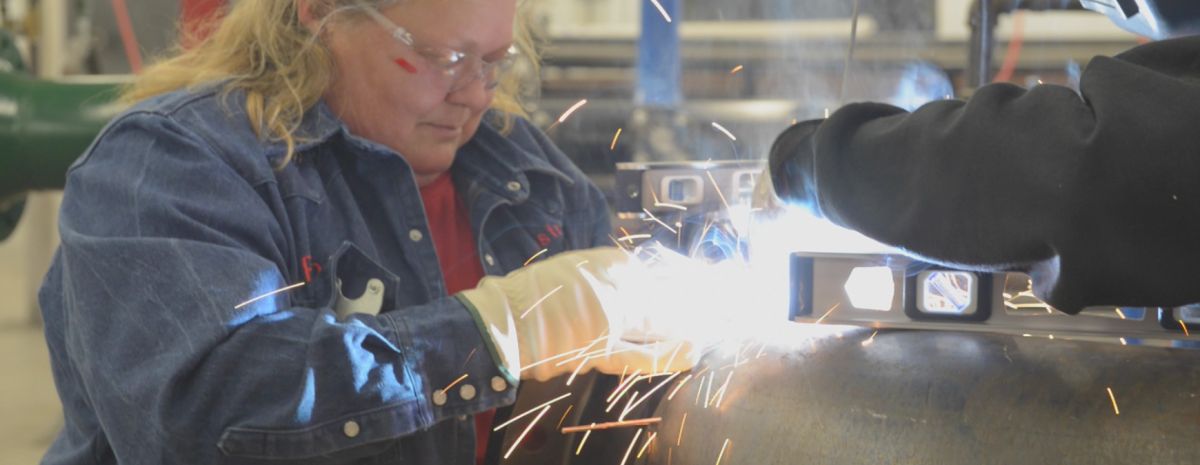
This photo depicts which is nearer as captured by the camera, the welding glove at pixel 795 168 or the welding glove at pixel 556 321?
the welding glove at pixel 795 168

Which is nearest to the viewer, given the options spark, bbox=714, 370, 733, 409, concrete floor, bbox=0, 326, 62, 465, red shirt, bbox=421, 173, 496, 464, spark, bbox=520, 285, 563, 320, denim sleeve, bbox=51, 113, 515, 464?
spark, bbox=714, 370, 733, 409

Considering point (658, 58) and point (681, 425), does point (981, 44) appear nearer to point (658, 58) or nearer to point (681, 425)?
point (681, 425)

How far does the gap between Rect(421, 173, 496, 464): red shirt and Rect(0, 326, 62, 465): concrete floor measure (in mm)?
1813

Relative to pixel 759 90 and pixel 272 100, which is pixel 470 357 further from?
pixel 759 90

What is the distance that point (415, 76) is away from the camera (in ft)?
5.10

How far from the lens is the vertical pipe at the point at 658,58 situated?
13.5 feet

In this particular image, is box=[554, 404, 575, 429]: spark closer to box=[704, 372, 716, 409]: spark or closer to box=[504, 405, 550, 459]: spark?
box=[504, 405, 550, 459]: spark

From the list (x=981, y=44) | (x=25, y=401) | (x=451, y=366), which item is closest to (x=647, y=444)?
(x=451, y=366)

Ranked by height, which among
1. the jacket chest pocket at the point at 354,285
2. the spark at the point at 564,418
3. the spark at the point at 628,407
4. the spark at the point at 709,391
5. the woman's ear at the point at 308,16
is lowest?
the spark at the point at 564,418

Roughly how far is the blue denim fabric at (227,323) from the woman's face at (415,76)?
107 mm

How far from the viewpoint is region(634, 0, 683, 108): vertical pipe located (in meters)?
4.12

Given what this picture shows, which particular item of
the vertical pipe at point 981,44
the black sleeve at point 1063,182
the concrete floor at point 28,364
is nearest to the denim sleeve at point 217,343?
the black sleeve at point 1063,182

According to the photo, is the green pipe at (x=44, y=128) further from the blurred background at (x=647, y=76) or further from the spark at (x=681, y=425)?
the spark at (x=681, y=425)

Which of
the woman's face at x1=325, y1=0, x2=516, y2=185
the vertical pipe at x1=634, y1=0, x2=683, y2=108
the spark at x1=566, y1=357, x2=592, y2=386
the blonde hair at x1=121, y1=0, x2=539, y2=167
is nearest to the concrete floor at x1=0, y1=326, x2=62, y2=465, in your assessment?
the blonde hair at x1=121, y1=0, x2=539, y2=167
